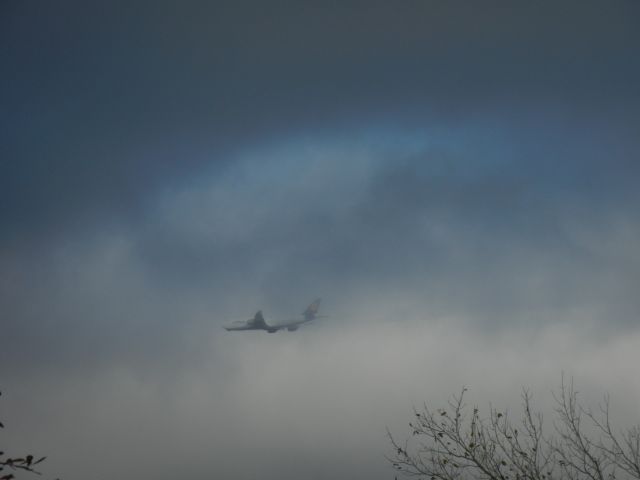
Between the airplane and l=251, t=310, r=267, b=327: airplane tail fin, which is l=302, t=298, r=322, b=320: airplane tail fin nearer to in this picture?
the airplane

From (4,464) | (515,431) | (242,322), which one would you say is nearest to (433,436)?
(515,431)

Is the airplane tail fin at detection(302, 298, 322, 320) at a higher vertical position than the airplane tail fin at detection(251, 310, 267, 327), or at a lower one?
higher

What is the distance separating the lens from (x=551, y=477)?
20.8 m

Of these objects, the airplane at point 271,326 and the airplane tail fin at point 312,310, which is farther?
the airplane tail fin at point 312,310

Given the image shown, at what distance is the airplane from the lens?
161 meters

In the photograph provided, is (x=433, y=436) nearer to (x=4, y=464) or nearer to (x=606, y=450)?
(x=606, y=450)

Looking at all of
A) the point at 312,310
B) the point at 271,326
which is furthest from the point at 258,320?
the point at 312,310

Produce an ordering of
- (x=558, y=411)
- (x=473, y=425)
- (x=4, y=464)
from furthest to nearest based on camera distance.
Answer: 1. (x=558, y=411)
2. (x=473, y=425)
3. (x=4, y=464)

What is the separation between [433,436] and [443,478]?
1.63 m

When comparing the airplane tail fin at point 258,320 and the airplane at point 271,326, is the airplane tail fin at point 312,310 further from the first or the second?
the airplane tail fin at point 258,320

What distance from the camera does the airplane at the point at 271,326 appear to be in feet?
529

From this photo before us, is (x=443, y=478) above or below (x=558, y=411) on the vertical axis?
below

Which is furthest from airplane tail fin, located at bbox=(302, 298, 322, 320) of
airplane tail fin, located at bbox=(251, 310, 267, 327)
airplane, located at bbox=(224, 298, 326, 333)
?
airplane tail fin, located at bbox=(251, 310, 267, 327)

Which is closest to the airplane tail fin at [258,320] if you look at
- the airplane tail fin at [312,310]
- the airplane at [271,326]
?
the airplane at [271,326]
